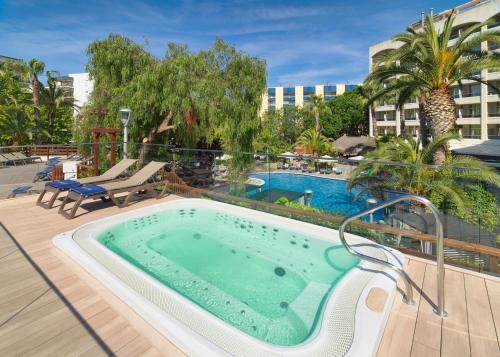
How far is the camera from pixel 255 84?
1372 cm

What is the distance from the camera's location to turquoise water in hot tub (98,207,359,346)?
3256mm

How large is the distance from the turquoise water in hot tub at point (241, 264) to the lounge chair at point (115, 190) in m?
0.92

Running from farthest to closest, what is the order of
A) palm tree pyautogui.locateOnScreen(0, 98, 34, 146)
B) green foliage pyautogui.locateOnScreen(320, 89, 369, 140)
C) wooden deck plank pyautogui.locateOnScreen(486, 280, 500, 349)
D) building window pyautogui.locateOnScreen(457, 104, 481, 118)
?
green foliage pyautogui.locateOnScreen(320, 89, 369, 140) → building window pyautogui.locateOnScreen(457, 104, 481, 118) → palm tree pyautogui.locateOnScreen(0, 98, 34, 146) → wooden deck plank pyautogui.locateOnScreen(486, 280, 500, 349)

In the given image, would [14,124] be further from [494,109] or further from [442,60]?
[494,109]

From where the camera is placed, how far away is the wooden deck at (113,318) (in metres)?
2.28

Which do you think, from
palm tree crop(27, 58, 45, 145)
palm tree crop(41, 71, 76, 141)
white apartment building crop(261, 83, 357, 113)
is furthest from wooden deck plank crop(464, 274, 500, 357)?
white apartment building crop(261, 83, 357, 113)

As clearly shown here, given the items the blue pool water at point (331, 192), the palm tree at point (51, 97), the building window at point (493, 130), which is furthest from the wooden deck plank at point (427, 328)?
the building window at point (493, 130)

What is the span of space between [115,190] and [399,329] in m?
5.66

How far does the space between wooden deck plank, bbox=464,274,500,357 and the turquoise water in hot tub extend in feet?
4.14

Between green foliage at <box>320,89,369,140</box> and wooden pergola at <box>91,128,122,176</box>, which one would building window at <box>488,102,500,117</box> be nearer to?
green foliage at <box>320,89,369,140</box>

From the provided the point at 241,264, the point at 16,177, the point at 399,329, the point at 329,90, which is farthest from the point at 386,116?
the point at 399,329

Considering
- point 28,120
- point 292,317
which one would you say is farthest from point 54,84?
point 292,317

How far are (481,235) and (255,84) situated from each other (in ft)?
38.0

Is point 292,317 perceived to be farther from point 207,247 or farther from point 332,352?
point 207,247
